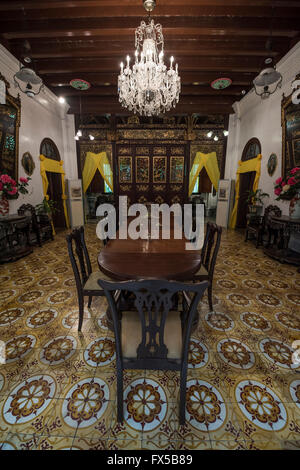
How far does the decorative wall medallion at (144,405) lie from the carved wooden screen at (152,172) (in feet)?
20.9

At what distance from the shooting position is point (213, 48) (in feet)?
11.9

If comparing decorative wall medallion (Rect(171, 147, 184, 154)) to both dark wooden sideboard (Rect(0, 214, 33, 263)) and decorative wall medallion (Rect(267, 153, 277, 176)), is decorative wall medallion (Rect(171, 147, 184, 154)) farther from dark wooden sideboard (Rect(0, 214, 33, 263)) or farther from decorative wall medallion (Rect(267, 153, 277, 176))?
dark wooden sideboard (Rect(0, 214, 33, 263))

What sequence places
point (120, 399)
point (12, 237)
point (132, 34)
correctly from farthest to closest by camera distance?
point (12, 237) < point (132, 34) < point (120, 399)

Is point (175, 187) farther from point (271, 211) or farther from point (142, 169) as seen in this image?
point (271, 211)

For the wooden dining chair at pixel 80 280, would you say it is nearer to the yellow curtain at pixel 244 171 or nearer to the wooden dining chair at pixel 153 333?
the wooden dining chair at pixel 153 333

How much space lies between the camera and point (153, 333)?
3.52 feet

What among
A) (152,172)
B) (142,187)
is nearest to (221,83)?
(152,172)

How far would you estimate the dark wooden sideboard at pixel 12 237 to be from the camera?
3611 mm

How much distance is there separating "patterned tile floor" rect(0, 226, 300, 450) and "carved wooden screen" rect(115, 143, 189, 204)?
532cm

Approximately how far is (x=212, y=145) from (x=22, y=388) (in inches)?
301

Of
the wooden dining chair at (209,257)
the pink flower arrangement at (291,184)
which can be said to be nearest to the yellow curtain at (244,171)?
the pink flower arrangement at (291,184)

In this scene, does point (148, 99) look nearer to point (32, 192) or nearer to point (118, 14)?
point (118, 14)

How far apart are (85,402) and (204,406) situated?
0.81 m
